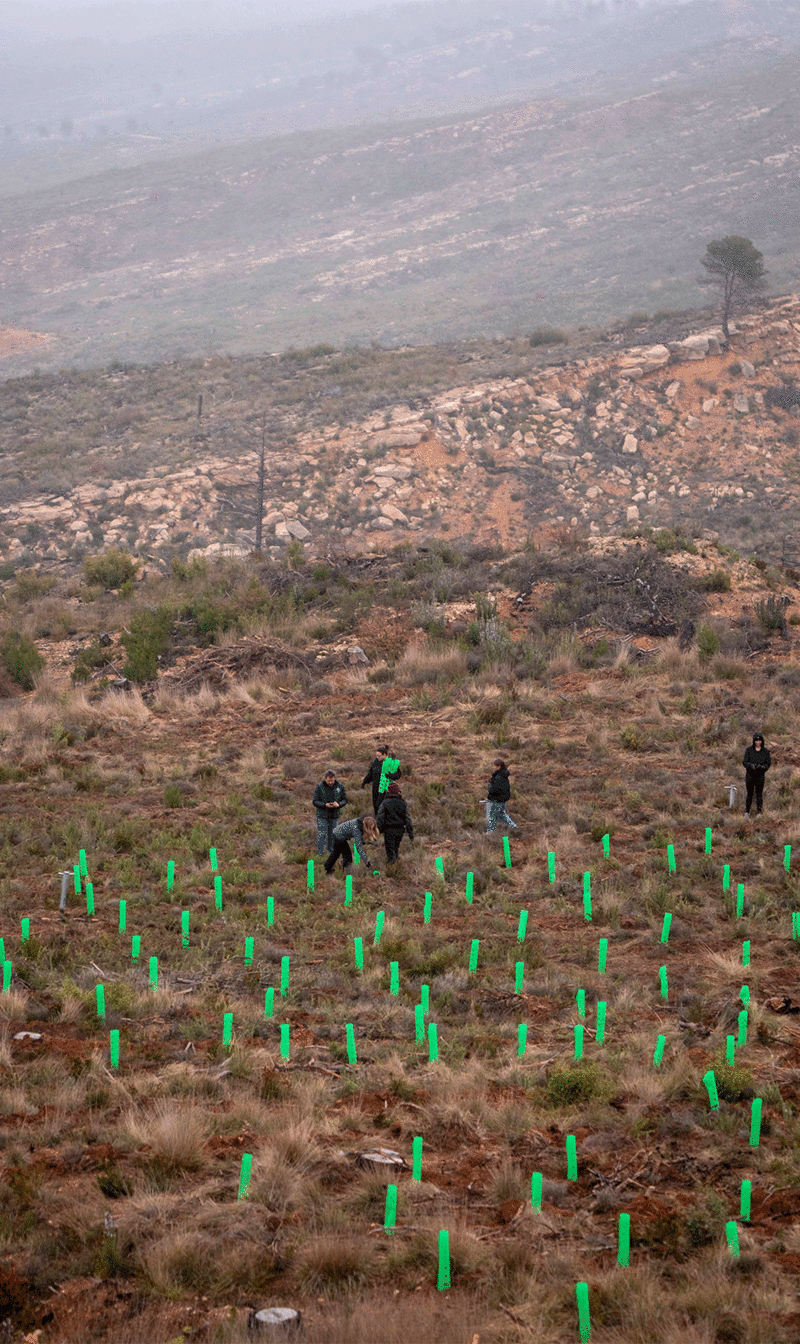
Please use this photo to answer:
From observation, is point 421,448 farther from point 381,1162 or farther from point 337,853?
point 381,1162

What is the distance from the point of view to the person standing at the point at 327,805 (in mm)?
12305

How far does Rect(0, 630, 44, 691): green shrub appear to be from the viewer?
802 inches

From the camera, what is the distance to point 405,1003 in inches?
361

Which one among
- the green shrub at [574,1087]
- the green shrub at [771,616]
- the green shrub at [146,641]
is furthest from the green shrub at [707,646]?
the green shrub at [574,1087]

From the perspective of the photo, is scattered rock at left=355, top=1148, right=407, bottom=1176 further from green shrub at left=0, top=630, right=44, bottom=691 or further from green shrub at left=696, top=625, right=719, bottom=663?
green shrub at left=0, top=630, right=44, bottom=691

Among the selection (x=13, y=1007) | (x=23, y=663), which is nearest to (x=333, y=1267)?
(x=13, y=1007)

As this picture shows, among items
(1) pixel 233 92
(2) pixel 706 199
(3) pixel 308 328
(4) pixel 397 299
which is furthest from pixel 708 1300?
(1) pixel 233 92


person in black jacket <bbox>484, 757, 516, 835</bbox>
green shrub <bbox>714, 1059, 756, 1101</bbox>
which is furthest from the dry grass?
person in black jacket <bbox>484, 757, 516, 835</bbox>

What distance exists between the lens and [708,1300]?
5230mm

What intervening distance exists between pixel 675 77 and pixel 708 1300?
5580 inches

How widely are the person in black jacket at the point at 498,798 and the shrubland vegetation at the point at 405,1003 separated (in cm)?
31

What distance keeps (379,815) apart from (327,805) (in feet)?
1.93

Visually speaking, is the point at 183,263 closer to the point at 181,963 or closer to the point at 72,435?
the point at 72,435

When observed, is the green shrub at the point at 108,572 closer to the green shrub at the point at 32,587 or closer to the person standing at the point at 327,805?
the green shrub at the point at 32,587
